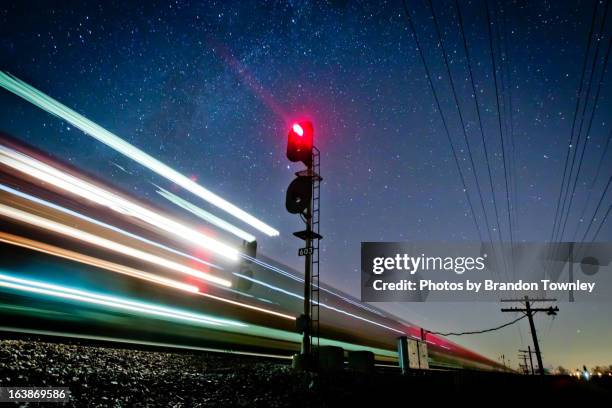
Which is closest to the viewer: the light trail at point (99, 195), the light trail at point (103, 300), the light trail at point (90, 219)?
the light trail at point (103, 300)

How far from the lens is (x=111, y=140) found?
1000 cm

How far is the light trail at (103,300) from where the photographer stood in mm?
5180

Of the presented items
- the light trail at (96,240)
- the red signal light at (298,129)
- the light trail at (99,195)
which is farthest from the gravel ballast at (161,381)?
the red signal light at (298,129)

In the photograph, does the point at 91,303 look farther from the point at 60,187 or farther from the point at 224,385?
the point at 224,385

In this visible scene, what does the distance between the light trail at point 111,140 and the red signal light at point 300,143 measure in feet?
18.2

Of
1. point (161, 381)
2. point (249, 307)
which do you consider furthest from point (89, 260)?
point (249, 307)

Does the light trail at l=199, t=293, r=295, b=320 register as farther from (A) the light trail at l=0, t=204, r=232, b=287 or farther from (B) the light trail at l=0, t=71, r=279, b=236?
(B) the light trail at l=0, t=71, r=279, b=236

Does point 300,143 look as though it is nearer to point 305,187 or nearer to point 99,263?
point 305,187

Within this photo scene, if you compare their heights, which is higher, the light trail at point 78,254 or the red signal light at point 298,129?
the red signal light at point 298,129

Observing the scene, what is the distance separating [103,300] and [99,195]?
233 cm

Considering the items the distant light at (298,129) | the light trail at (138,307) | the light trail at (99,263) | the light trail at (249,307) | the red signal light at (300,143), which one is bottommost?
the light trail at (138,307)

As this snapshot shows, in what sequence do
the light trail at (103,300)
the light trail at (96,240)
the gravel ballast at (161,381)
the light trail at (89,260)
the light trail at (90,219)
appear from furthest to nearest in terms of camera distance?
the light trail at (90,219) < the light trail at (96,240) < the light trail at (89,260) < the light trail at (103,300) < the gravel ballast at (161,381)

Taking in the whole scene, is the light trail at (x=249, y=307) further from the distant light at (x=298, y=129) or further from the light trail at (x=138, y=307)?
the distant light at (x=298, y=129)

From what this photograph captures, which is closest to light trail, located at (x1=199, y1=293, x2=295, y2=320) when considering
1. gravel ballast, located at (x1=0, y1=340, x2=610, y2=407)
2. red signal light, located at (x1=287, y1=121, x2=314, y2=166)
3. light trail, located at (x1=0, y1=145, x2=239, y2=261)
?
light trail, located at (x1=0, y1=145, x2=239, y2=261)
